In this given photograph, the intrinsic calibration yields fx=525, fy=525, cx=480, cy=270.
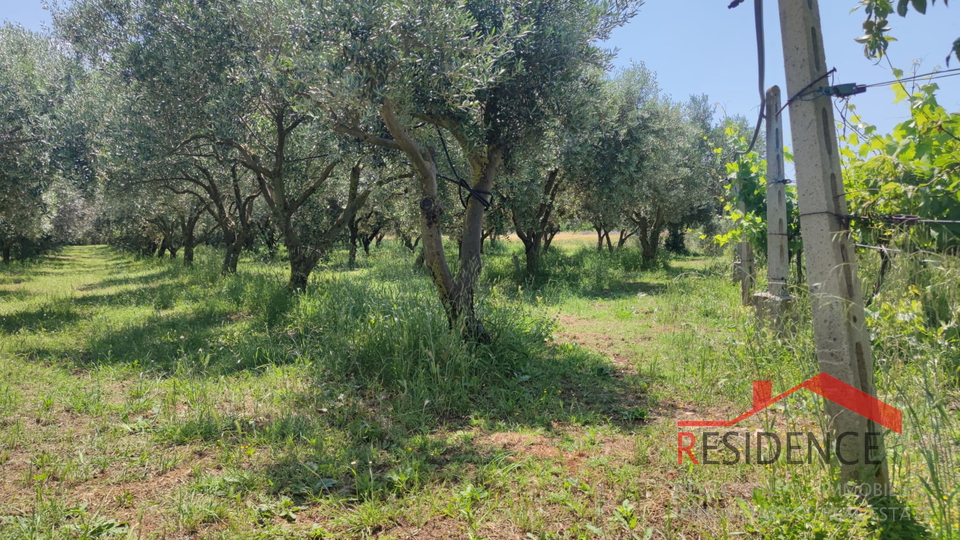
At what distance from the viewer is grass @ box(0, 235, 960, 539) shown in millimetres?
2936

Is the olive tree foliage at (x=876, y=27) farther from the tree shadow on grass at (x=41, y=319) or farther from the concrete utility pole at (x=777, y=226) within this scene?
the tree shadow on grass at (x=41, y=319)

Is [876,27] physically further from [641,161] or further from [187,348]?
[641,161]

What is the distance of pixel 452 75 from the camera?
5.50 meters

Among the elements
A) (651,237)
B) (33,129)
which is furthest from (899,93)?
(651,237)

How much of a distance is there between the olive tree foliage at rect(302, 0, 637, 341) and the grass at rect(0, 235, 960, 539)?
1.20m

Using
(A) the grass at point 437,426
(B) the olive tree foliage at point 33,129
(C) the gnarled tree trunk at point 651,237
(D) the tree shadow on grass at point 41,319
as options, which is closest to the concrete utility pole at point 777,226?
(A) the grass at point 437,426

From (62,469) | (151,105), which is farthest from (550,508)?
(151,105)

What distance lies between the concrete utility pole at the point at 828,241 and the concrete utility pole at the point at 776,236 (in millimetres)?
3442

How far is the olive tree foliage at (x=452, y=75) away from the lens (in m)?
5.20

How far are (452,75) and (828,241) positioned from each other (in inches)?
158

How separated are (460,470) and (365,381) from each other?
212cm

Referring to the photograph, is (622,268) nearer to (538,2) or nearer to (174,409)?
(538,2)

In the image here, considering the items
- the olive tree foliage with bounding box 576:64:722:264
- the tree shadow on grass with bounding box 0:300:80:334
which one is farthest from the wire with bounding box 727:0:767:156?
the tree shadow on grass with bounding box 0:300:80:334

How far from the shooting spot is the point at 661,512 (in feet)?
9.87
